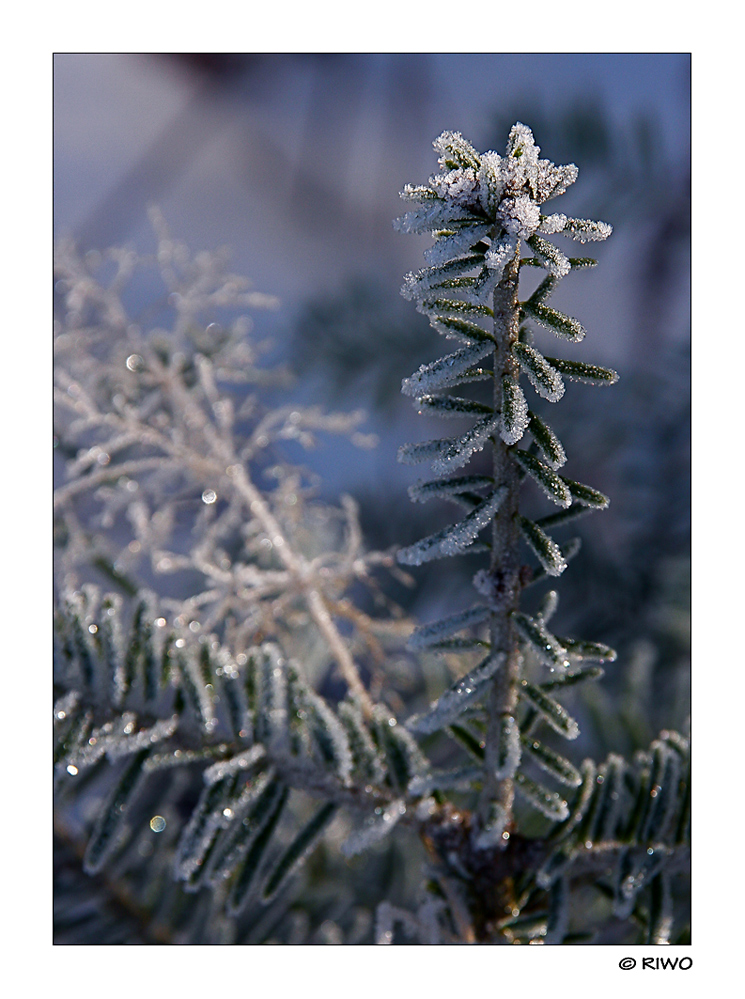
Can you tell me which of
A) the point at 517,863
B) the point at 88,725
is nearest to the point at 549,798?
the point at 517,863

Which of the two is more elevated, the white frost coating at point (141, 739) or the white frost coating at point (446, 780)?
the white frost coating at point (141, 739)

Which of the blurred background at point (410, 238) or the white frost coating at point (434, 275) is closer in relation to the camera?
the white frost coating at point (434, 275)

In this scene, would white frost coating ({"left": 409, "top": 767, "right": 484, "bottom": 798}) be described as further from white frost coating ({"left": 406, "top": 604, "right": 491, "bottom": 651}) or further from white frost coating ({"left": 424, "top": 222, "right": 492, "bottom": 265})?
white frost coating ({"left": 424, "top": 222, "right": 492, "bottom": 265})

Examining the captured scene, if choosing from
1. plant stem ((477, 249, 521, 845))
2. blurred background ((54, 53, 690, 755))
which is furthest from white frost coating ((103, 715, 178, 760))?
blurred background ((54, 53, 690, 755))

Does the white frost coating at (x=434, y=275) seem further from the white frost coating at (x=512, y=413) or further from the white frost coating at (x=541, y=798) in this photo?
the white frost coating at (x=541, y=798)

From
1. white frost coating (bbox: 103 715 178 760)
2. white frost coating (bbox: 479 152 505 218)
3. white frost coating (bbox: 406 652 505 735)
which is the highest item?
white frost coating (bbox: 479 152 505 218)

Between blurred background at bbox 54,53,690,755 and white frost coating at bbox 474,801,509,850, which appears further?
blurred background at bbox 54,53,690,755

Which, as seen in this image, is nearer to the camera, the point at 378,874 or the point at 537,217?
the point at 537,217

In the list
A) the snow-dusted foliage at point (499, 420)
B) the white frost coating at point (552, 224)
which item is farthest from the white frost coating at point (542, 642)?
the white frost coating at point (552, 224)
